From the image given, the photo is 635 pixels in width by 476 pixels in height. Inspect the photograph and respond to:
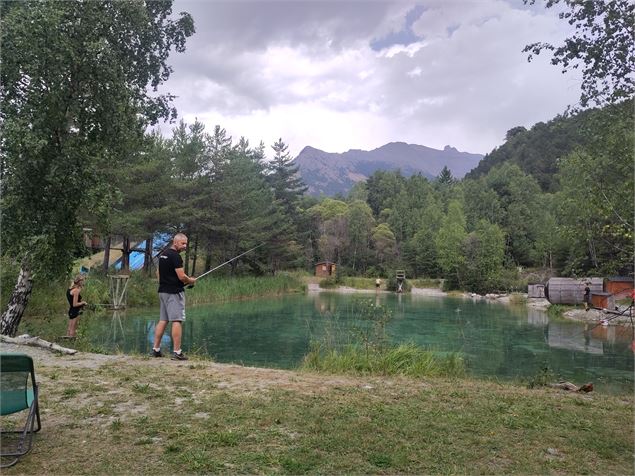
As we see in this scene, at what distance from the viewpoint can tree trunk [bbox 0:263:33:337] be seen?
7.73 m

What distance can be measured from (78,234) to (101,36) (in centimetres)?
281

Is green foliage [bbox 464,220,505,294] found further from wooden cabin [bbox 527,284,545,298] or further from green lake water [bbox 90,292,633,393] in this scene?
green lake water [bbox 90,292,633,393]

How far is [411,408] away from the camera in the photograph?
13.8ft

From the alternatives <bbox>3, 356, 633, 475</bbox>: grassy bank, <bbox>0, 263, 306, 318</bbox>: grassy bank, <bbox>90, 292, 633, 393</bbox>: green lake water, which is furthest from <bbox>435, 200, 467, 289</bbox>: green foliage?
<bbox>3, 356, 633, 475</bbox>: grassy bank

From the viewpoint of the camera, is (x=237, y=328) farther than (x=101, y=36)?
Yes

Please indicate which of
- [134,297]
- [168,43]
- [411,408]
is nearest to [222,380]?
[411,408]

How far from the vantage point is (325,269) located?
149ft

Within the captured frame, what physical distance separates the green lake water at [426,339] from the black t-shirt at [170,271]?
2963 mm

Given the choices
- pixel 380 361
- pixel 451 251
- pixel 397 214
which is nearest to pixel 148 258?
pixel 380 361

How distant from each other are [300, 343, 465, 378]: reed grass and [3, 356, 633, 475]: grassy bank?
1.39 m

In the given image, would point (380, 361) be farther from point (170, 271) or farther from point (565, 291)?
point (565, 291)

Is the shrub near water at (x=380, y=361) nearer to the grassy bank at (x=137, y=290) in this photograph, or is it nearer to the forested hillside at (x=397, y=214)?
the forested hillside at (x=397, y=214)

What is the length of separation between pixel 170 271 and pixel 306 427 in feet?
11.1

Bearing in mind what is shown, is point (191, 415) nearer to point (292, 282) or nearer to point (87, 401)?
Answer: point (87, 401)
